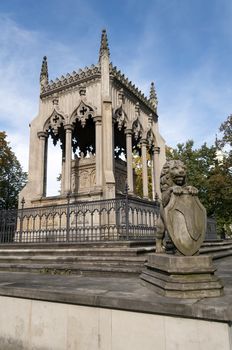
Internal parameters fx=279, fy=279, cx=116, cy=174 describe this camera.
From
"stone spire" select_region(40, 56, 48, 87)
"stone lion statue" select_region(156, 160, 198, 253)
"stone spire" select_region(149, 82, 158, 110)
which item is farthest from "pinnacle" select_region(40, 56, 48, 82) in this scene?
"stone lion statue" select_region(156, 160, 198, 253)

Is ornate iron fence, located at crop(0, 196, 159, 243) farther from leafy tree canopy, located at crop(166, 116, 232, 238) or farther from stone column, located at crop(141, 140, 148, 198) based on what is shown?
leafy tree canopy, located at crop(166, 116, 232, 238)

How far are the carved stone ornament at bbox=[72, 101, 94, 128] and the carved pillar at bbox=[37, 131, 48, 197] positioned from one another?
231cm

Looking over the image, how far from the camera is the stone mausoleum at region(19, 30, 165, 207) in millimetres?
13992

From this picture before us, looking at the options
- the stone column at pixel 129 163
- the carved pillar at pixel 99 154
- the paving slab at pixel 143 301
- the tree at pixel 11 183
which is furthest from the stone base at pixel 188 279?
the tree at pixel 11 183

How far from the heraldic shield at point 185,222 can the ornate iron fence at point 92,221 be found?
475 centimetres

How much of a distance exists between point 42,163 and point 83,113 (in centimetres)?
364

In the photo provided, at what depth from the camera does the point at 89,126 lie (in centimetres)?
1744

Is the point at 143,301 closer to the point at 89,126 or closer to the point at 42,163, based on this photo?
the point at 42,163

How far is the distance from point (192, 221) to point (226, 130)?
24.2 m

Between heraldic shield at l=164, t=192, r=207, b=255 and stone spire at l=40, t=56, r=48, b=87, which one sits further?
stone spire at l=40, t=56, r=48, b=87

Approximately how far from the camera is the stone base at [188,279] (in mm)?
3252

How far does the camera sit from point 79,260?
7.04m

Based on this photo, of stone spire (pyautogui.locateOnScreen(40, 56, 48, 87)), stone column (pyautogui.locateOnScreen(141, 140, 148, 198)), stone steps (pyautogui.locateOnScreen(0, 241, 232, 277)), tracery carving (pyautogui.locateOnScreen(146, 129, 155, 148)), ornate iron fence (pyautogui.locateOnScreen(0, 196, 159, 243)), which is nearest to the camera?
stone steps (pyautogui.locateOnScreen(0, 241, 232, 277))

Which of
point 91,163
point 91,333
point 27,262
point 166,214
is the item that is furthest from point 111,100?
point 91,333
